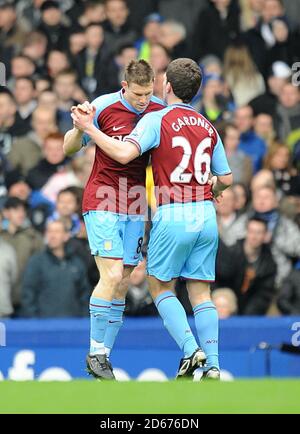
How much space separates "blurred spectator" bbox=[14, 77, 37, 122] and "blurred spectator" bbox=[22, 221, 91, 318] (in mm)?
2531

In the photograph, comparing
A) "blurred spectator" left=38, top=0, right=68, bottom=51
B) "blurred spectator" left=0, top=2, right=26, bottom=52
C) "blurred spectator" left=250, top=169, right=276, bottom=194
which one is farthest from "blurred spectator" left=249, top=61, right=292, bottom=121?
"blurred spectator" left=0, top=2, right=26, bottom=52

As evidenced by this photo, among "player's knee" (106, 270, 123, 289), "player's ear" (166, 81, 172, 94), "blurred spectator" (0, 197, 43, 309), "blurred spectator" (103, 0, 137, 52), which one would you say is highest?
"blurred spectator" (103, 0, 137, 52)

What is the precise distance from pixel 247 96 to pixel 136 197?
6465 mm

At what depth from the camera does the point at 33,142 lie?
1579 cm

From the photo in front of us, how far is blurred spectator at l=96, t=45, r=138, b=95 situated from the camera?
16.6m

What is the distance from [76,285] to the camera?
13977 millimetres

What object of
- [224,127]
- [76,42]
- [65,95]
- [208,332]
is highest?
[76,42]

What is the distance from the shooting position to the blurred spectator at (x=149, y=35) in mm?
16891

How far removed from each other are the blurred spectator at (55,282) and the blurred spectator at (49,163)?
1311 millimetres

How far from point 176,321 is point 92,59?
23.6 ft

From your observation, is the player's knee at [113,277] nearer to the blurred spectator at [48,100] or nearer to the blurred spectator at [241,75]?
the blurred spectator at [48,100]

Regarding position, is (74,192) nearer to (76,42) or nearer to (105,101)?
(76,42)

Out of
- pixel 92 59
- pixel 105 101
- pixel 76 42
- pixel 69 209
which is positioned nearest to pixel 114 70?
pixel 92 59

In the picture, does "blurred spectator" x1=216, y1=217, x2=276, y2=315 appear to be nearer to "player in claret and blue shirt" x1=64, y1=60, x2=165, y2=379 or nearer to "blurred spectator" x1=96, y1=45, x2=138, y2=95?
"blurred spectator" x1=96, y1=45, x2=138, y2=95
